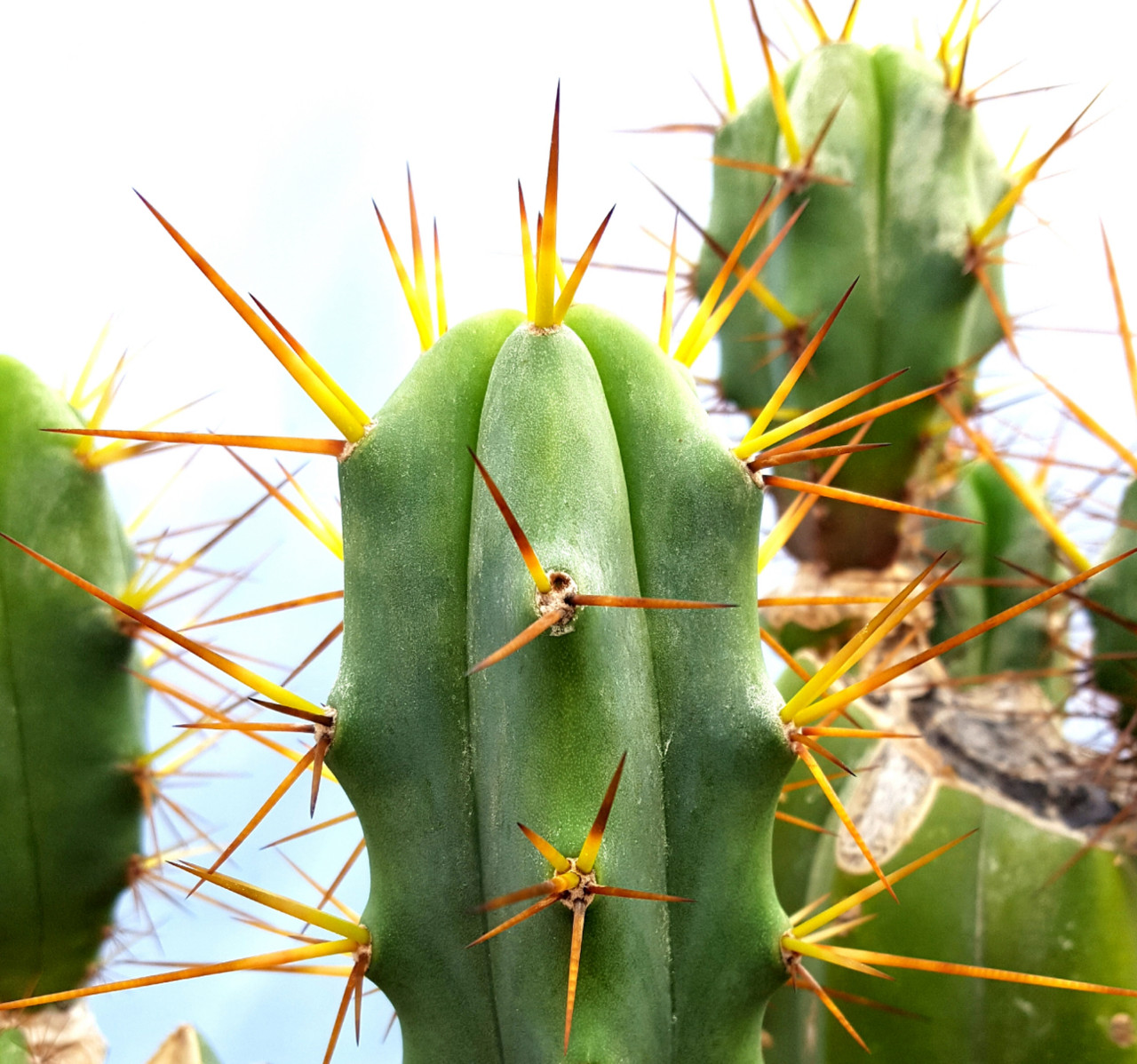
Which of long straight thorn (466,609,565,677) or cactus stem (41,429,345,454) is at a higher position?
cactus stem (41,429,345,454)

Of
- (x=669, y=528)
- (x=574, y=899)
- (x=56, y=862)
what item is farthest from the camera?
(x=56, y=862)

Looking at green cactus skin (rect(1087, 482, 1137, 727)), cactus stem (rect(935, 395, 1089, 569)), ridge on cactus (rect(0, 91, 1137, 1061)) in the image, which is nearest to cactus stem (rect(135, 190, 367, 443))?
ridge on cactus (rect(0, 91, 1137, 1061))

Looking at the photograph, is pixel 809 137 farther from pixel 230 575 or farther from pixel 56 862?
pixel 56 862

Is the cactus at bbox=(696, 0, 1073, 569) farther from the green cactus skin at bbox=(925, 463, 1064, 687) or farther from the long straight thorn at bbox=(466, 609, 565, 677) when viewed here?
the long straight thorn at bbox=(466, 609, 565, 677)

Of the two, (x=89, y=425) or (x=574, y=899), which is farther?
(x=89, y=425)

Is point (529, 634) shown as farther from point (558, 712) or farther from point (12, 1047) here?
point (12, 1047)

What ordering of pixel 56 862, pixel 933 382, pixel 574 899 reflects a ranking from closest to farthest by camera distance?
pixel 574 899, pixel 56 862, pixel 933 382

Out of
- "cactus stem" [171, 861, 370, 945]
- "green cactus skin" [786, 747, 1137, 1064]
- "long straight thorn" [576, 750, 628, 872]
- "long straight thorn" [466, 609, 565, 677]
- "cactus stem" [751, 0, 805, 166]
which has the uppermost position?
"cactus stem" [751, 0, 805, 166]

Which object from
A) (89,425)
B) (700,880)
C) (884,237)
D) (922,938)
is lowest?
(922,938)

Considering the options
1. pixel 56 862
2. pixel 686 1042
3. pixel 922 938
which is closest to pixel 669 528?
pixel 686 1042
